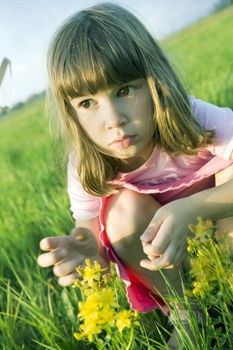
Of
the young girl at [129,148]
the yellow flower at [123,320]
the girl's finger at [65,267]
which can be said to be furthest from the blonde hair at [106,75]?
the yellow flower at [123,320]

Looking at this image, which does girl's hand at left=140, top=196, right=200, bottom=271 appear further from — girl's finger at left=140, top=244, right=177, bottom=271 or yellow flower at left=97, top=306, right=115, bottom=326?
yellow flower at left=97, top=306, right=115, bottom=326

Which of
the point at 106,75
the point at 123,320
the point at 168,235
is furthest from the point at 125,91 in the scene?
the point at 123,320

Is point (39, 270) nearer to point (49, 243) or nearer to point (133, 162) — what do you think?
point (133, 162)

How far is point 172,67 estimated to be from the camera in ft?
6.07

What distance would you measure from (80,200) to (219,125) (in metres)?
0.54

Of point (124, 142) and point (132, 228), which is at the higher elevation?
point (124, 142)

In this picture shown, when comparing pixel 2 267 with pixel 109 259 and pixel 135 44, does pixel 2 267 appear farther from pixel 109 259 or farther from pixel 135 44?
pixel 135 44

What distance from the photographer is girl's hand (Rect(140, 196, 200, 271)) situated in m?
1.39

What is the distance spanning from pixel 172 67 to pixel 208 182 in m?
0.40

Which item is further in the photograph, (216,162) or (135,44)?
(216,162)

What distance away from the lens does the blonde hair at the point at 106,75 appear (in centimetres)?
165

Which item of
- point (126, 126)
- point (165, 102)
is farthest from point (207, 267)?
point (165, 102)

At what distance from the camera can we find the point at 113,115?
5.19 feet

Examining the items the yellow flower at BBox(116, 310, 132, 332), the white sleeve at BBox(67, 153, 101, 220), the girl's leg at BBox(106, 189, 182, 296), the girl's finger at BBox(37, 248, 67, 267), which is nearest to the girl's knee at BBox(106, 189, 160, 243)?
the girl's leg at BBox(106, 189, 182, 296)
